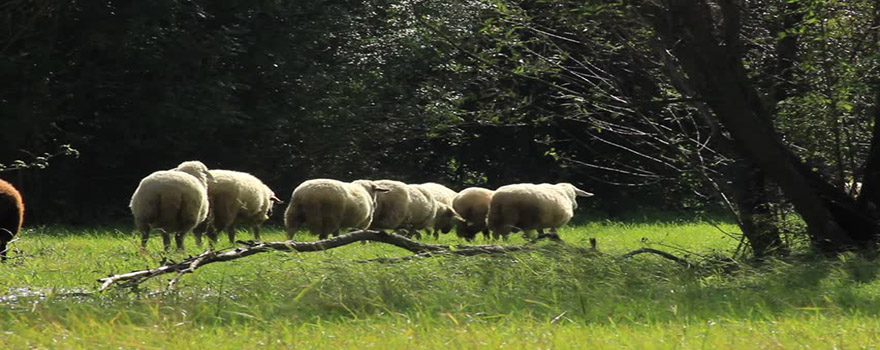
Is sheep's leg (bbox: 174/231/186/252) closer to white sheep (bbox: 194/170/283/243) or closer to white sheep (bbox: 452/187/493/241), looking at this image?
white sheep (bbox: 194/170/283/243)

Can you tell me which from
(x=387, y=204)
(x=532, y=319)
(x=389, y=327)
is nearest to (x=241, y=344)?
(x=389, y=327)

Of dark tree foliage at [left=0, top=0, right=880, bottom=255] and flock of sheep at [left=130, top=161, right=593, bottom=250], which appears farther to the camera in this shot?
flock of sheep at [left=130, top=161, right=593, bottom=250]

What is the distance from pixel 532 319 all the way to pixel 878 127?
5180mm

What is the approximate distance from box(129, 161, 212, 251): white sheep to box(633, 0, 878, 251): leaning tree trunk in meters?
5.46

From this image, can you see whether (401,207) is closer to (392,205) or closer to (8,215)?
(392,205)

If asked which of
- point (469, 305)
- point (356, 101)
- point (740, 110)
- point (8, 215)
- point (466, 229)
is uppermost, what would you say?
point (740, 110)

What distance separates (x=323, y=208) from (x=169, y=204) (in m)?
2.48

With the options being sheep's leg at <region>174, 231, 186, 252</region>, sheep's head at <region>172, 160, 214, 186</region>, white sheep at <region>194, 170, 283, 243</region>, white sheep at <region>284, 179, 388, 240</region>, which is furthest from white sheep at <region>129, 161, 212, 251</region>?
white sheep at <region>284, 179, 388, 240</region>

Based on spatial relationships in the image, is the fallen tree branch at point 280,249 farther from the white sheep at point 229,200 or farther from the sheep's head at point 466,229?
the sheep's head at point 466,229

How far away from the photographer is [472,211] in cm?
1958

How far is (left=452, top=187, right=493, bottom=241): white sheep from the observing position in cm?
1934

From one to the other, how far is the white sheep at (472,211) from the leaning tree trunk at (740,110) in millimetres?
8337

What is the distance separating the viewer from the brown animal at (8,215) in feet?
43.3

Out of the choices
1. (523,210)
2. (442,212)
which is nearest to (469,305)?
(523,210)
